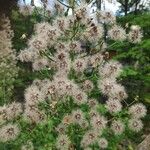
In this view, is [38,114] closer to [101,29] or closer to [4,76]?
[101,29]

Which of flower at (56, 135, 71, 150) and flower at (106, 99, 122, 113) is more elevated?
flower at (106, 99, 122, 113)

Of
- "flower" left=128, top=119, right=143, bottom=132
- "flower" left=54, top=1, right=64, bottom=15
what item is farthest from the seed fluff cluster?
"flower" left=54, top=1, right=64, bottom=15

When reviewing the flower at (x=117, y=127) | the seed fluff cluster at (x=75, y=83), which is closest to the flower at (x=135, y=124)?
the seed fluff cluster at (x=75, y=83)

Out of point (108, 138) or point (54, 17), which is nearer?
point (108, 138)

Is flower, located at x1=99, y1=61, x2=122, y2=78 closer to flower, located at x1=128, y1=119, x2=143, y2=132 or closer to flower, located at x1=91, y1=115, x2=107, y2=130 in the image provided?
flower, located at x1=91, y1=115, x2=107, y2=130

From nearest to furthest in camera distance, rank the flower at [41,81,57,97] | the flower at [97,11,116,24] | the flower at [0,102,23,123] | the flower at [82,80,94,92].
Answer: the flower at [41,81,57,97] → the flower at [0,102,23,123] → the flower at [82,80,94,92] → the flower at [97,11,116,24]

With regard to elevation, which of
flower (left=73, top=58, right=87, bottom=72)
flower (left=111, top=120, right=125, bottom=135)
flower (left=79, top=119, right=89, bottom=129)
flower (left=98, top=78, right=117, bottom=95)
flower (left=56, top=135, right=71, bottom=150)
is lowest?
flower (left=56, top=135, right=71, bottom=150)

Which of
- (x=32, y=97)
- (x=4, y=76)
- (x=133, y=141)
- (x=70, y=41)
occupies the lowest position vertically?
(x=133, y=141)

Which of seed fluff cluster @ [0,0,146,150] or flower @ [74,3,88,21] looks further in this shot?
flower @ [74,3,88,21]

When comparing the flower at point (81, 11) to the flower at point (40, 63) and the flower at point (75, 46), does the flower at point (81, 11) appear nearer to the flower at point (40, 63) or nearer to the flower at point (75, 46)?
the flower at point (75, 46)

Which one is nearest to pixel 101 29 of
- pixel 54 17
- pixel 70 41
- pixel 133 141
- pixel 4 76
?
pixel 70 41
